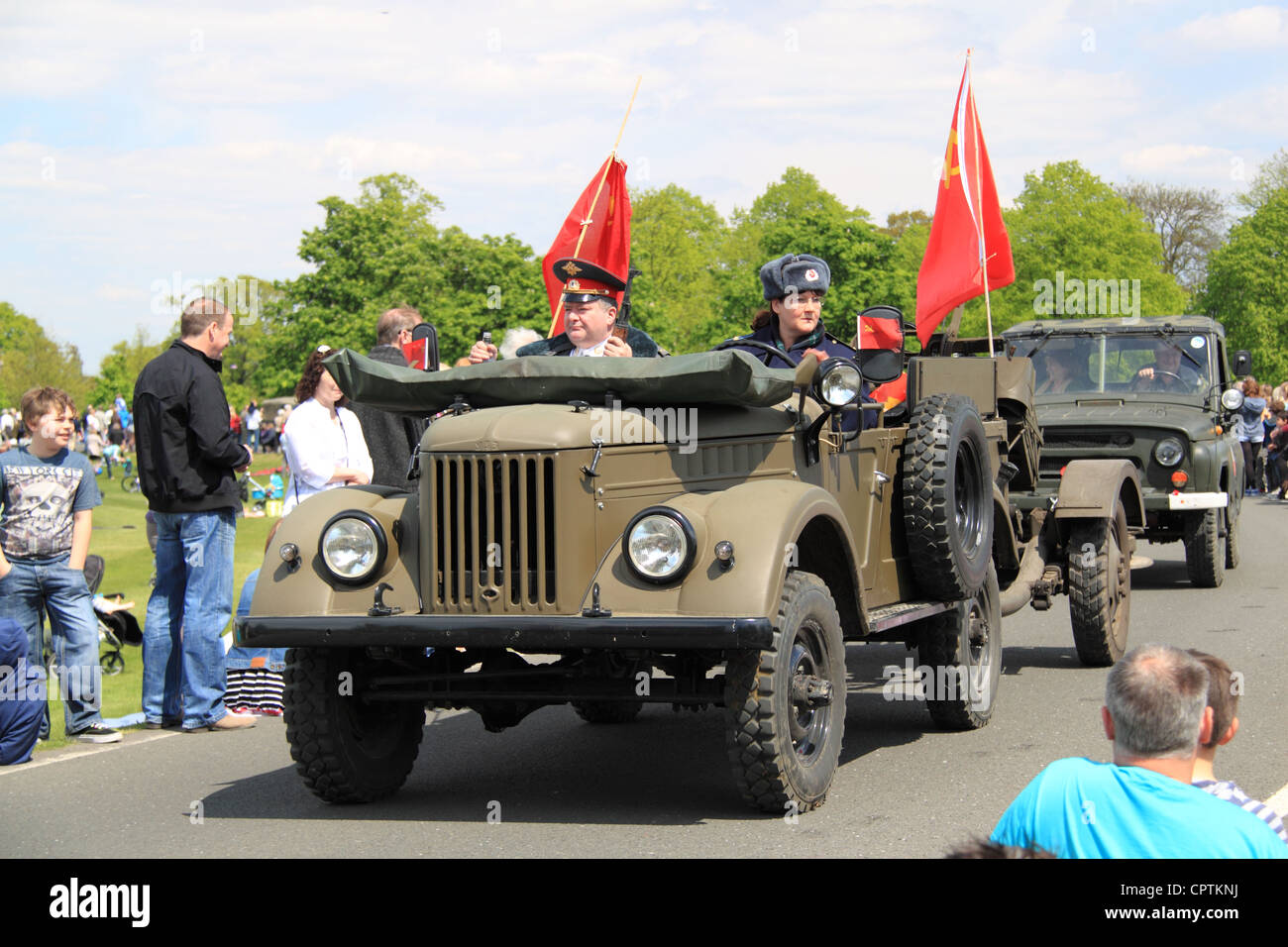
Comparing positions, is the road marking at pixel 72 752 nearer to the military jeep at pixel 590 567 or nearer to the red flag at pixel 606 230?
the military jeep at pixel 590 567

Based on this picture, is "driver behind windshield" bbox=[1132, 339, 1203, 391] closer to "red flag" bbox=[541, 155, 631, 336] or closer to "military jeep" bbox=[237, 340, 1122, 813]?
"red flag" bbox=[541, 155, 631, 336]

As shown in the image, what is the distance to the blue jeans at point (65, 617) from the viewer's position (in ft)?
27.5

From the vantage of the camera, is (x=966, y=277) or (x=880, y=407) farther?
(x=966, y=277)

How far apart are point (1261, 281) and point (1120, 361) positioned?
50.5 metres

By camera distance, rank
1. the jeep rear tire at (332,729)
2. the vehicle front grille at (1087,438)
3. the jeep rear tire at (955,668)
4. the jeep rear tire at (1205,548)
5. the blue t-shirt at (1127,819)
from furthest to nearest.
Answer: the jeep rear tire at (1205,548) → the vehicle front grille at (1087,438) → the jeep rear tire at (955,668) → the jeep rear tire at (332,729) → the blue t-shirt at (1127,819)

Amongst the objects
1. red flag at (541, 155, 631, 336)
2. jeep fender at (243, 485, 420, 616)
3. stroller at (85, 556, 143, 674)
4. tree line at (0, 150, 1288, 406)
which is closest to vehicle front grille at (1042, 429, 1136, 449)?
red flag at (541, 155, 631, 336)

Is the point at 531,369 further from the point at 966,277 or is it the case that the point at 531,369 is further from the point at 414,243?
the point at 414,243

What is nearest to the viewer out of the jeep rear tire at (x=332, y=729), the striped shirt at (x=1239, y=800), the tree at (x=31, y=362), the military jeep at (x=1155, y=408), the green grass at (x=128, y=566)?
the striped shirt at (x=1239, y=800)

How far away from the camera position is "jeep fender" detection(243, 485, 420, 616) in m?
6.32

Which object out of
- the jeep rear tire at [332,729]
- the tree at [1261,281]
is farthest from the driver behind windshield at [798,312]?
the tree at [1261,281]

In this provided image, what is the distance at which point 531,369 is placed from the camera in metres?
6.61

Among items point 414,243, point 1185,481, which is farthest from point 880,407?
point 414,243

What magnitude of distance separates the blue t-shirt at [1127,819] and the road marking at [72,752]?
5.72 m
